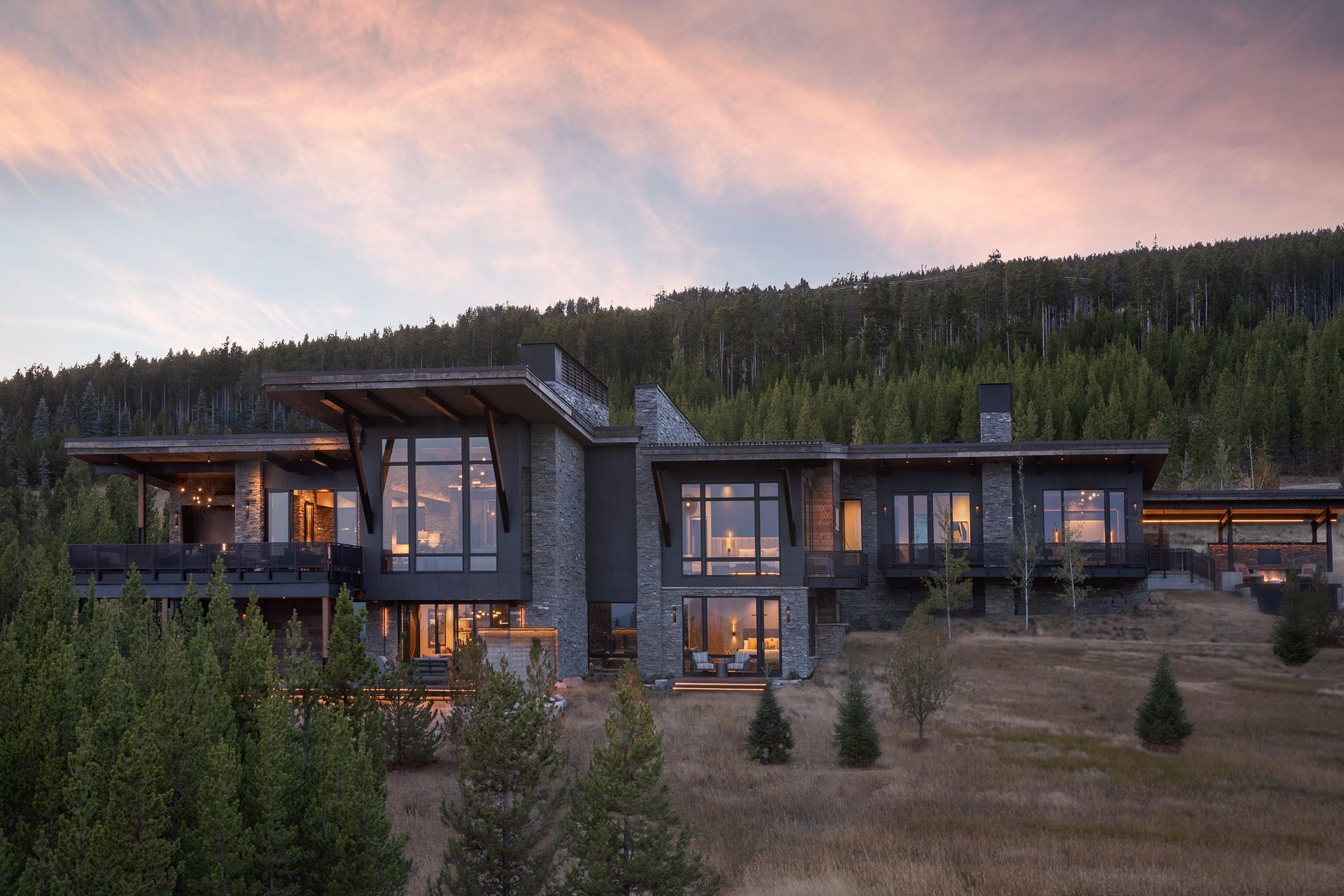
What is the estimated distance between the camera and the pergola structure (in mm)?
33594

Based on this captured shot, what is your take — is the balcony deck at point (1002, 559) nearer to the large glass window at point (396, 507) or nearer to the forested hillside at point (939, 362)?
the large glass window at point (396, 507)

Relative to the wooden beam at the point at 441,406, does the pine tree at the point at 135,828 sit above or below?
below

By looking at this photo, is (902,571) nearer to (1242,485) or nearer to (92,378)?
(1242,485)

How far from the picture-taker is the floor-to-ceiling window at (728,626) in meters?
27.6

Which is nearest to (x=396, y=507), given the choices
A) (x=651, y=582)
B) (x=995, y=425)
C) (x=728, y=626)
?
(x=651, y=582)

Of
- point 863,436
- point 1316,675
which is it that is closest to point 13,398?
point 863,436

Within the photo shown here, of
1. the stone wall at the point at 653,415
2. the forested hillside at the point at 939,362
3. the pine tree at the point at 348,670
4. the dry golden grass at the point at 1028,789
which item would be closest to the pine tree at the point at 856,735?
the dry golden grass at the point at 1028,789

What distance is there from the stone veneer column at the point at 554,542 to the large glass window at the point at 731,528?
10.7ft

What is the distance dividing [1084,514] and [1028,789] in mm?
17298

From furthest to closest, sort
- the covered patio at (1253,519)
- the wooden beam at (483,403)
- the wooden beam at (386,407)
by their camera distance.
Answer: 1. the covered patio at (1253,519)
2. the wooden beam at (386,407)
3. the wooden beam at (483,403)

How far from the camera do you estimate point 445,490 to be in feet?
82.6

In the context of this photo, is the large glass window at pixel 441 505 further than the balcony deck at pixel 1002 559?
No

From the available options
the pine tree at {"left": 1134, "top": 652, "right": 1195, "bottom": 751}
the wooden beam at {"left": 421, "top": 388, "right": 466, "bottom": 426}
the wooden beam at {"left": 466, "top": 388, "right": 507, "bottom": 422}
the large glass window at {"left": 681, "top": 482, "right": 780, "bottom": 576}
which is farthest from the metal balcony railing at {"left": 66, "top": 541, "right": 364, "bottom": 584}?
the pine tree at {"left": 1134, "top": 652, "right": 1195, "bottom": 751}

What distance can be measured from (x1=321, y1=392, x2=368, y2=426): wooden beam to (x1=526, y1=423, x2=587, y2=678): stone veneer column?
4145mm
